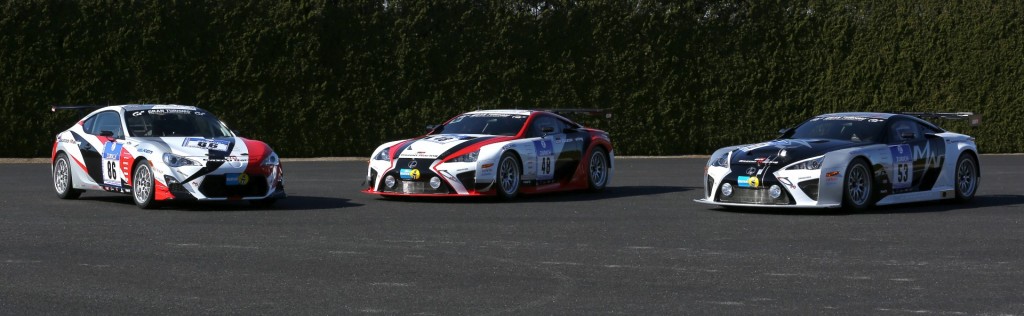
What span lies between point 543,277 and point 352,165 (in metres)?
15.6

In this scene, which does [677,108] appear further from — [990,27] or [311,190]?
[311,190]

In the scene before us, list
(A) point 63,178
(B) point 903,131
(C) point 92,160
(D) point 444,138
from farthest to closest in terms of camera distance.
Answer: (D) point 444,138
(A) point 63,178
(C) point 92,160
(B) point 903,131

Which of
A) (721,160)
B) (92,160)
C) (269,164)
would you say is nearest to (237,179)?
(269,164)

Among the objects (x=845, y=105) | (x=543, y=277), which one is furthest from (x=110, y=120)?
(x=845, y=105)

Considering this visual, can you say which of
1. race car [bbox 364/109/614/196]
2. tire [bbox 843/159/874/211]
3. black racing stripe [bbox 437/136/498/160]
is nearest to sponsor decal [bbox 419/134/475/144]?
race car [bbox 364/109/614/196]

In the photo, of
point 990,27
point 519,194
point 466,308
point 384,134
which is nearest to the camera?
point 466,308

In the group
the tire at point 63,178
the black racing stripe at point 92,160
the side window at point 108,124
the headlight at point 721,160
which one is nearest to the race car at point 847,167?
the headlight at point 721,160

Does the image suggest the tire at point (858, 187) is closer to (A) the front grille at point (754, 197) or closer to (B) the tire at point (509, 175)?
(A) the front grille at point (754, 197)

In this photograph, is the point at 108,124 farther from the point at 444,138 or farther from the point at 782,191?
the point at 782,191

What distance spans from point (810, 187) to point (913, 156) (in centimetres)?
195

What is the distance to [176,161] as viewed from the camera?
54.2ft

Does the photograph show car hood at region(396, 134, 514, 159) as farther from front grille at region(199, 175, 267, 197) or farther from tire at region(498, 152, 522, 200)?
front grille at region(199, 175, 267, 197)

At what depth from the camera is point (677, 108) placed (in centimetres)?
2873

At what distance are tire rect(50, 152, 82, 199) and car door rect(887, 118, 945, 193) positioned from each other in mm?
9541
